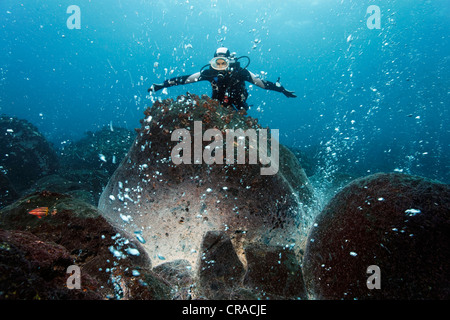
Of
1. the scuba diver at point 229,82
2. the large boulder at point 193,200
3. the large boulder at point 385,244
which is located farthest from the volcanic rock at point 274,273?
the scuba diver at point 229,82

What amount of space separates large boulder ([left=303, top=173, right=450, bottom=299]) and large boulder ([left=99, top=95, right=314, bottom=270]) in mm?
840

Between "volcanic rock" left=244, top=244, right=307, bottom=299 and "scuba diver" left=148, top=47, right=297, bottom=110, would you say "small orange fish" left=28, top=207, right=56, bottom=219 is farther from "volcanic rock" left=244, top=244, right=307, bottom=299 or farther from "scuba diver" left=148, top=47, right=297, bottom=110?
"scuba diver" left=148, top=47, right=297, bottom=110

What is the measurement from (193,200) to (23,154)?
11.3 m

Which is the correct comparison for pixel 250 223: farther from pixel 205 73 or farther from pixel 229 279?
pixel 205 73

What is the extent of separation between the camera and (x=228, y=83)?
20.4 ft

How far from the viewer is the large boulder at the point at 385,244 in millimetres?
1856

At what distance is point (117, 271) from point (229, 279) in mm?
1285

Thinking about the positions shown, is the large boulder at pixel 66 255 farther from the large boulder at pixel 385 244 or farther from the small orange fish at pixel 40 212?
the large boulder at pixel 385 244

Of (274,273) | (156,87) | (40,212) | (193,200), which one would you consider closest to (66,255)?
(40,212)

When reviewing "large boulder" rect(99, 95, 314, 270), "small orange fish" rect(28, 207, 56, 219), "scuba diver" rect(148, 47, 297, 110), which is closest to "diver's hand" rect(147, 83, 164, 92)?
"scuba diver" rect(148, 47, 297, 110)

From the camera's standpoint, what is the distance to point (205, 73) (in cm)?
630

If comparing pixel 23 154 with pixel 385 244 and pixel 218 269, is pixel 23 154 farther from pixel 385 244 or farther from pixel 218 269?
pixel 385 244

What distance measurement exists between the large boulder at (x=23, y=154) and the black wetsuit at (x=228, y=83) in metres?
8.37

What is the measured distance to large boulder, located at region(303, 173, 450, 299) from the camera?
1.86 m
